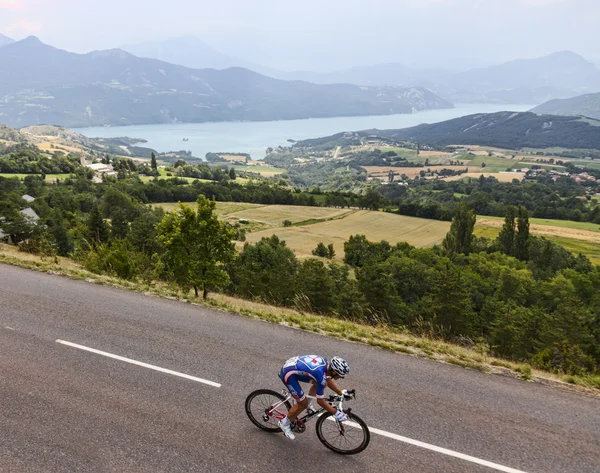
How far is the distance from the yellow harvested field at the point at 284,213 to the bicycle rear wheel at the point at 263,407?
95.1 metres

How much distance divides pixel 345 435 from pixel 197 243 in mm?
12306

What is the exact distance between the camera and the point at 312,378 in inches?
260

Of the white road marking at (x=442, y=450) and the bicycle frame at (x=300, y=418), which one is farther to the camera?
the bicycle frame at (x=300, y=418)

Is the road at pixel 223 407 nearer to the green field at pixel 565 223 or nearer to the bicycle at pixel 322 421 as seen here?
the bicycle at pixel 322 421

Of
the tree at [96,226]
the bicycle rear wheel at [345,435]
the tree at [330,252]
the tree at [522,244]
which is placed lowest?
the tree at [330,252]

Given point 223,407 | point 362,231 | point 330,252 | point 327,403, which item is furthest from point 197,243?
point 362,231

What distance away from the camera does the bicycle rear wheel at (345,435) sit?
263 inches

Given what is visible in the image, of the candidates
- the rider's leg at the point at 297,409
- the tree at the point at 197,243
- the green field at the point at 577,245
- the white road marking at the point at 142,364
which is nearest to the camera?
the rider's leg at the point at 297,409

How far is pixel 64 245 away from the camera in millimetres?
45875

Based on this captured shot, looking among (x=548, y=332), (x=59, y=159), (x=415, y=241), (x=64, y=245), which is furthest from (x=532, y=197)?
(x=59, y=159)

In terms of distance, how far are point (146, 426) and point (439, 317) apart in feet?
81.6

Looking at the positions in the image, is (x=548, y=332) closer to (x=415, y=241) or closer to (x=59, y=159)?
(x=415, y=241)

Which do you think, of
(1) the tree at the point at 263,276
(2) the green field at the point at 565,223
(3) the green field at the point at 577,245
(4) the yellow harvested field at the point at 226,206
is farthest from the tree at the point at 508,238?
(4) the yellow harvested field at the point at 226,206

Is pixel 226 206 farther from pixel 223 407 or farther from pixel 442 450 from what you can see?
pixel 442 450
